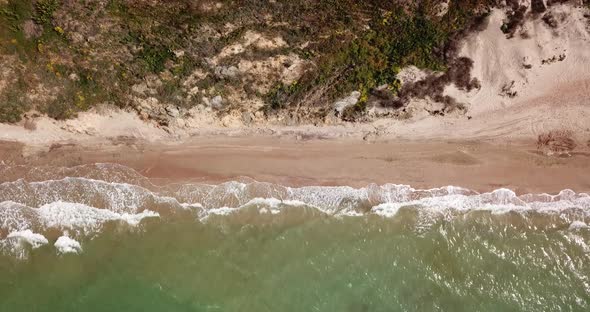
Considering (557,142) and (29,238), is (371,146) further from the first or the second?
(29,238)

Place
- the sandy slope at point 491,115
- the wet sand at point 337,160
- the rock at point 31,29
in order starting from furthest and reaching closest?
the wet sand at point 337,160 → the sandy slope at point 491,115 → the rock at point 31,29

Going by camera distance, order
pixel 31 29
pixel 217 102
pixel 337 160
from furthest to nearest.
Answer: pixel 337 160 → pixel 217 102 → pixel 31 29

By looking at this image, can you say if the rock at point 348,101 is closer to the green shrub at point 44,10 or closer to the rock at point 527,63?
the rock at point 527,63

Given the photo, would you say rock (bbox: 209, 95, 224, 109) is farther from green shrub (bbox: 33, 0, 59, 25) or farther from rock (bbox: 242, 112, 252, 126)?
green shrub (bbox: 33, 0, 59, 25)

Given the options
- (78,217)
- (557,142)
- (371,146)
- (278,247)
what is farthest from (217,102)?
(557,142)

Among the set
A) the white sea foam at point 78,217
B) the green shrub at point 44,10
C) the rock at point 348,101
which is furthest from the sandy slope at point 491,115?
the green shrub at point 44,10
